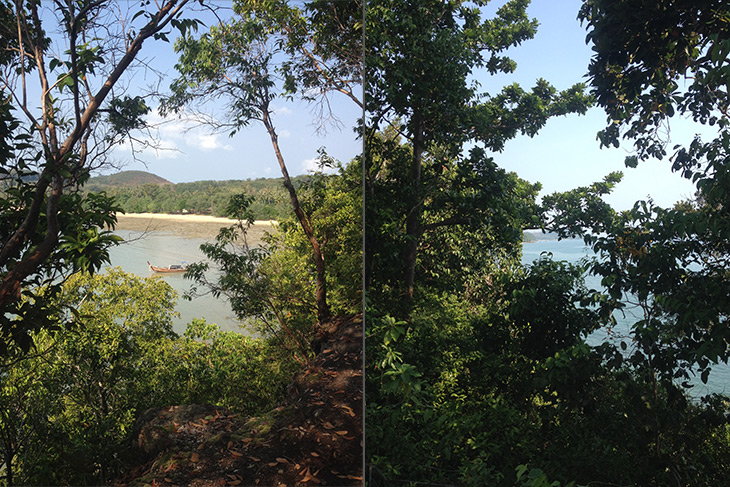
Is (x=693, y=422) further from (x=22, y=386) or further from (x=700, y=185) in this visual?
(x=22, y=386)

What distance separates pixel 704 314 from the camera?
2.10m

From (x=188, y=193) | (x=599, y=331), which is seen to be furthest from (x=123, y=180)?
(x=599, y=331)

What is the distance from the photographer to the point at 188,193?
7.22 ft

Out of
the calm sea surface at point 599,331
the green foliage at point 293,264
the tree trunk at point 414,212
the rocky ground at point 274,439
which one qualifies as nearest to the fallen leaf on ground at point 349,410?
the rocky ground at point 274,439

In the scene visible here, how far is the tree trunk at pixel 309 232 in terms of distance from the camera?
2367mm

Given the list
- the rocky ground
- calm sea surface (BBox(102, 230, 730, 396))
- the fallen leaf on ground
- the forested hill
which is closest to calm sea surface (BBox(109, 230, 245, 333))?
calm sea surface (BBox(102, 230, 730, 396))

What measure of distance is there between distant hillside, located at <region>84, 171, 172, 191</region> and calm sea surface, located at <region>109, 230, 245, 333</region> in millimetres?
198

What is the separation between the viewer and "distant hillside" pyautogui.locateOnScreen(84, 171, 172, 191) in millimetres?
1934

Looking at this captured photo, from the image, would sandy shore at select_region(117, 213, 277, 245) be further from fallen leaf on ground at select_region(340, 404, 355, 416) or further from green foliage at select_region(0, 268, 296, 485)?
fallen leaf on ground at select_region(340, 404, 355, 416)

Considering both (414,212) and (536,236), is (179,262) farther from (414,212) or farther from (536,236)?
(536,236)

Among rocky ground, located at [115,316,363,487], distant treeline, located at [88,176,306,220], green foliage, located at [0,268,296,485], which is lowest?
rocky ground, located at [115,316,363,487]

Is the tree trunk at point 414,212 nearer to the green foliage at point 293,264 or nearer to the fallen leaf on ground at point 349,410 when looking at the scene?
the green foliage at point 293,264

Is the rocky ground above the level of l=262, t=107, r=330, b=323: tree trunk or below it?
below

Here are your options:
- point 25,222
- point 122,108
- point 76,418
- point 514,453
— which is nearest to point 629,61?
point 514,453
